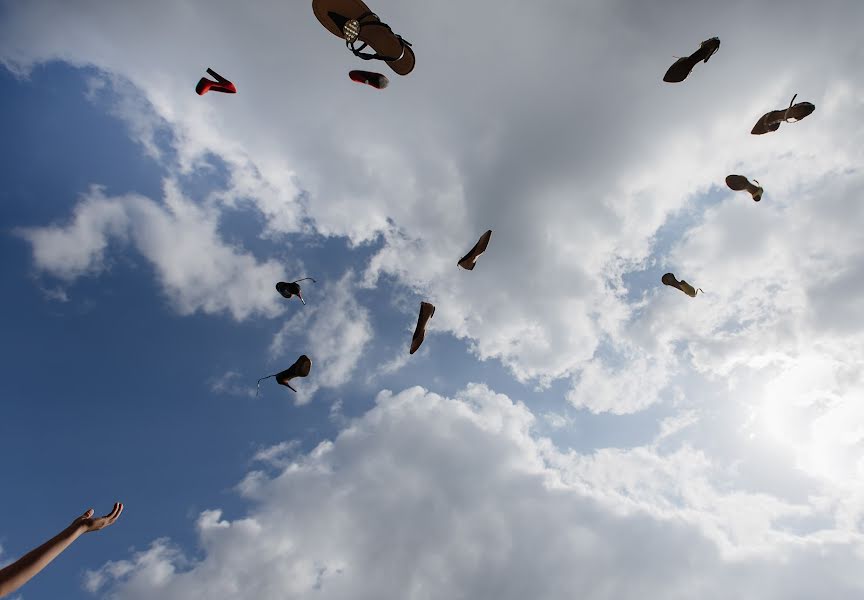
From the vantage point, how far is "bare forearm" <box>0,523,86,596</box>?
376 centimetres

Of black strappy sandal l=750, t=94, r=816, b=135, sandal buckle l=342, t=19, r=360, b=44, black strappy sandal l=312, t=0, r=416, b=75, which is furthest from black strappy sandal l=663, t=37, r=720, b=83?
sandal buckle l=342, t=19, r=360, b=44

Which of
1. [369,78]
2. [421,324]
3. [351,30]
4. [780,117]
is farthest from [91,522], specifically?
[780,117]

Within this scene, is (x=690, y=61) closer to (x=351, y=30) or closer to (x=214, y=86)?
(x=351, y=30)

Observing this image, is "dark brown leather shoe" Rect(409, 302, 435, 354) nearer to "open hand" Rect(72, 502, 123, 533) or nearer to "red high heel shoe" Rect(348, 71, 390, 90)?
"red high heel shoe" Rect(348, 71, 390, 90)

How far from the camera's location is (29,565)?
3898mm

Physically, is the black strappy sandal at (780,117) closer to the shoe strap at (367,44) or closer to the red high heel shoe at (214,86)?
the shoe strap at (367,44)

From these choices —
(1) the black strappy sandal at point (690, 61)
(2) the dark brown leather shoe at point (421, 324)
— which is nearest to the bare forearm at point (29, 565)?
(2) the dark brown leather shoe at point (421, 324)

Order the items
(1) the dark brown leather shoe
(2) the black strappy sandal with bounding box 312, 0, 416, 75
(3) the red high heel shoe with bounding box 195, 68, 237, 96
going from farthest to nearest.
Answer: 1. (1) the dark brown leather shoe
2. (3) the red high heel shoe with bounding box 195, 68, 237, 96
3. (2) the black strappy sandal with bounding box 312, 0, 416, 75

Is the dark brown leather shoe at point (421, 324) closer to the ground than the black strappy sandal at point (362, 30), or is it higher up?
closer to the ground

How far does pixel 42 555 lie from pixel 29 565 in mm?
186

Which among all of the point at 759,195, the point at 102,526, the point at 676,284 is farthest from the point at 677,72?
the point at 102,526

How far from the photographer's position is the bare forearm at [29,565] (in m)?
3.76

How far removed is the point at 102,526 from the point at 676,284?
2138 centimetres

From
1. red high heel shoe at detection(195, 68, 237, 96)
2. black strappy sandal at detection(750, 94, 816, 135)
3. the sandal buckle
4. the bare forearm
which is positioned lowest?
the bare forearm
